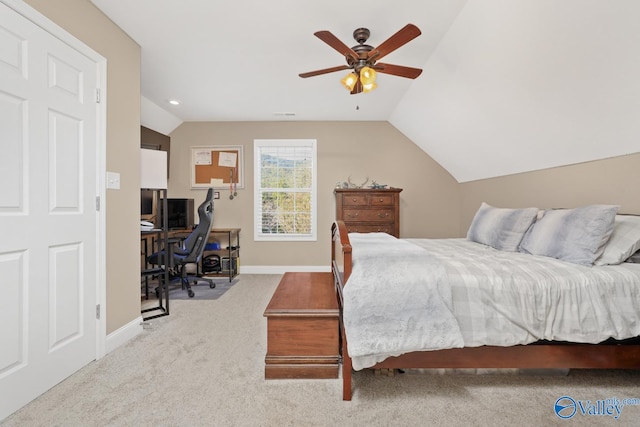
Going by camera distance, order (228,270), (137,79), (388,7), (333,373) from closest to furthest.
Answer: (333,373) → (388,7) → (137,79) → (228,270)

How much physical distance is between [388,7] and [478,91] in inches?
49.9

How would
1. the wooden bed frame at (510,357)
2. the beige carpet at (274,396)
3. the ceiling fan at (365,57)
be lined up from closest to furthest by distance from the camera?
the beige carpet at (274,396)
the wooden bed frame at (510,357)
the ceiling fan at (365,57)

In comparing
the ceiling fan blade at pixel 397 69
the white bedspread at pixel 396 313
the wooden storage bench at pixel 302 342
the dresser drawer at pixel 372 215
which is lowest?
the wooden storage bench at pixel 302 342

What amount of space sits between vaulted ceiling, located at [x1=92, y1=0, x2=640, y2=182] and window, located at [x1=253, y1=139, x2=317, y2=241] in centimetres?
117

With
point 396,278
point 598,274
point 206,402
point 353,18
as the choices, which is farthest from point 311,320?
point 353,18

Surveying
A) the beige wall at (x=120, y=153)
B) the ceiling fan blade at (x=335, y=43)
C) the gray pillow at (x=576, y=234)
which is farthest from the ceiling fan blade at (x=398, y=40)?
the beige wall at (x=120, y=153)

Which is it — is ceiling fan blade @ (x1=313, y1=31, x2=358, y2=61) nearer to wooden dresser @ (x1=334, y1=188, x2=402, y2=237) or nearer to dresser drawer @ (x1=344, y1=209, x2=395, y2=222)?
wooden dresser @ (x1=334, y1=188, x2=402, y2=237)

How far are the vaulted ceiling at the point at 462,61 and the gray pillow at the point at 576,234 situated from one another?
64cm

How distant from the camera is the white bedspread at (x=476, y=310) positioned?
4.96ft

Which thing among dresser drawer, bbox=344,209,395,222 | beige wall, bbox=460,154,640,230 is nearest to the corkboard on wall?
dresser drawer, bbox=344,209,395,222

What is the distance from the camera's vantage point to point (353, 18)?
7.14 feet

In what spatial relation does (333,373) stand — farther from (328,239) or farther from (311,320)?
(328,239)

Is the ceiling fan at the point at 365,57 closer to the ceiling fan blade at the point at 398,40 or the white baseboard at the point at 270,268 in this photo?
the ceiling fan blade at the point at 398,40

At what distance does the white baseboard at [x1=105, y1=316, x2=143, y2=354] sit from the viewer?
2123mm
